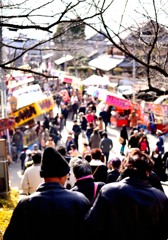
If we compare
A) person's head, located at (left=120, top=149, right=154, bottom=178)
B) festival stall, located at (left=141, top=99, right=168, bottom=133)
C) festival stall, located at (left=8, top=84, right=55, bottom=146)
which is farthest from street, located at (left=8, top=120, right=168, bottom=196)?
person's head, located at (left=120, top=149, right=154, bottom=178)

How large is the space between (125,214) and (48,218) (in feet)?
1.61

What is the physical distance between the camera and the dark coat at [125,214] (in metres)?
2.52

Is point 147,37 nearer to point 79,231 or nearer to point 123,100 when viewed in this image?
point 79,231

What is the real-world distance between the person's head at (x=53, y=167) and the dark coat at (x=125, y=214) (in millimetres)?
303

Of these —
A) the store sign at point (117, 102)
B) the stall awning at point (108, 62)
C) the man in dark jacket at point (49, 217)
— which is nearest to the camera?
the man in dark jacket at point (49, 217)

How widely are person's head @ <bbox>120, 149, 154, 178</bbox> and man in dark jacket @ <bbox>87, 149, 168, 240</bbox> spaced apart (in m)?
0.08

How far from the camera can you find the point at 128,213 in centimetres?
254

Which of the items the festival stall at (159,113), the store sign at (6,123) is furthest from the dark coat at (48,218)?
the festival stall at (159,113)

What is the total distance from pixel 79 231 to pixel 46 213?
24cm

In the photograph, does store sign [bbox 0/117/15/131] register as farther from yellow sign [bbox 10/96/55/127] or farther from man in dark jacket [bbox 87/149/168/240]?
man in dark jacket [bbox 87/149/168/240]

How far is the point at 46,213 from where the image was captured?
248cm

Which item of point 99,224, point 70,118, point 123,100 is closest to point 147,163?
point 99,224

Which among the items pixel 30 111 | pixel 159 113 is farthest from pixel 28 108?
pixel 159 113

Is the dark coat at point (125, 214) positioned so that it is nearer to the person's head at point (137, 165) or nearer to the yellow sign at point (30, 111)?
the person's head at point (137, 165)
